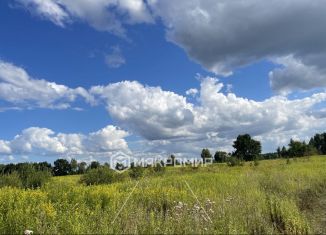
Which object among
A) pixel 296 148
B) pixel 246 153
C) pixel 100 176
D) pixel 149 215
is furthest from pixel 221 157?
pixel 149 215

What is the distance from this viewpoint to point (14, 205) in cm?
812

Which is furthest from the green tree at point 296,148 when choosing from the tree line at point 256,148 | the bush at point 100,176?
the bush at point 100,176

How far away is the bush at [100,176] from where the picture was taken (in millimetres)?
25109

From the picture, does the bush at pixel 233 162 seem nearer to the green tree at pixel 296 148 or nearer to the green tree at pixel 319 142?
the green tree at pixel 296 148

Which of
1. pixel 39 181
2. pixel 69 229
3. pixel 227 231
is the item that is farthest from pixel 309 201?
pixel 39 181

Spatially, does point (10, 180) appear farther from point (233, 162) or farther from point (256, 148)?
point (256, 148)

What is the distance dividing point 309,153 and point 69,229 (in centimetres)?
7873

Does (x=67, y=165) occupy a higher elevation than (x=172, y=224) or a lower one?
higher

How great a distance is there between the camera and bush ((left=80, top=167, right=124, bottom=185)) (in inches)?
989

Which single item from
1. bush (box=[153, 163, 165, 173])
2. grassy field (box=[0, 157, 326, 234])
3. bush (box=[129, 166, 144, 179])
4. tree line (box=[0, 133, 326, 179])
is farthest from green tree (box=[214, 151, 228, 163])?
grassy field (box=[0, 157, 326, 234])

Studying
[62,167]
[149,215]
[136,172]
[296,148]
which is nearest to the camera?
[149,215]

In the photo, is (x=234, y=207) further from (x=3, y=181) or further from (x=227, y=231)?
(x=3, y=181)

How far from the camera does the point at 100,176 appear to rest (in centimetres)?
2542

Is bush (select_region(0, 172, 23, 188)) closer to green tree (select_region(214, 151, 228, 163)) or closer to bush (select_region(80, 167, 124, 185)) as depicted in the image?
bush (select_region(80, 167, 124, 185))
